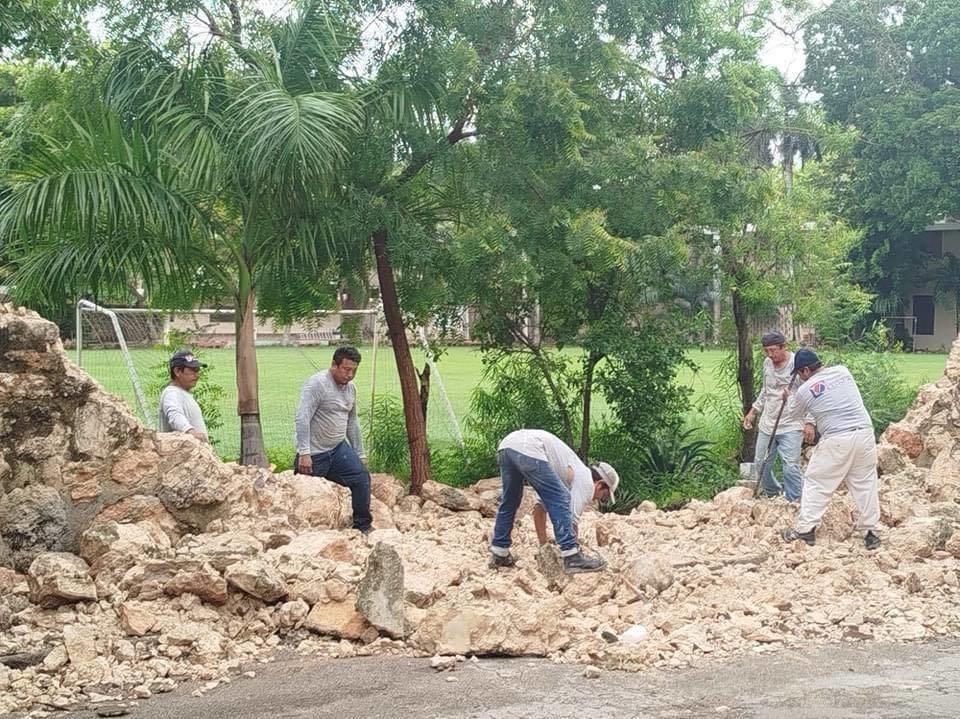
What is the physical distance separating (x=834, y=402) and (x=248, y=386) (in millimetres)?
5337

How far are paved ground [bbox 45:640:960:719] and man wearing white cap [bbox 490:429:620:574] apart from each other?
1378 mm

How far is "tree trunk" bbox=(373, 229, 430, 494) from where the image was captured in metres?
12.2

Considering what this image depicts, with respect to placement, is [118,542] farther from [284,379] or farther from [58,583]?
[284,379]

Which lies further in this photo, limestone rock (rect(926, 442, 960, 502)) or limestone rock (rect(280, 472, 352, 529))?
limestone rock (rect(926, 442, 960, 502))

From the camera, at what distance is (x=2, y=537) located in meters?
7.82

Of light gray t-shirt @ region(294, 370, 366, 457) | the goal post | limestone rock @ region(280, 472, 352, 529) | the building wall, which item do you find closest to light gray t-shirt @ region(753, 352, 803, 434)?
light gray t-shirt @ region(294, 370, 366, 457)

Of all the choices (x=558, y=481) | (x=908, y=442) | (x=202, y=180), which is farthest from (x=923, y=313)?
(x=558, y=481)

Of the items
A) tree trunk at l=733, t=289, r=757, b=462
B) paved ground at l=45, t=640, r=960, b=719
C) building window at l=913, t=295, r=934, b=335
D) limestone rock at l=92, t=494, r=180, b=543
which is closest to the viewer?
paved ground at l=45, t=640, r=960, b=719

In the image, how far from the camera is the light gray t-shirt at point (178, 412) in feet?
29.7

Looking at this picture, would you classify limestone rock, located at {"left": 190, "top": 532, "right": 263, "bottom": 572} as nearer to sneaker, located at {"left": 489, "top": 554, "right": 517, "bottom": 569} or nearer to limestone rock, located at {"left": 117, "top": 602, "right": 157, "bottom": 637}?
limestone rock, located at {"left": 117, "top": 602, "right": 157, "bottom": 637}

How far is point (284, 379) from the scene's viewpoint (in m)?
19.3

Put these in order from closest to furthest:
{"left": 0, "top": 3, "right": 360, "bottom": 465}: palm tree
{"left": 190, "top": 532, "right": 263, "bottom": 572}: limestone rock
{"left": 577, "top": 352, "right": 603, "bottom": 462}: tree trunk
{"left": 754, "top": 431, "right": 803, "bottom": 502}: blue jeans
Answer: {"left": 190, "top": 532, "right": 263, "bottom": 572}: limestone rock → {"left": 0, "top": 3, "right": 360, "bottom": 465}: palm tree → {"left": 754, "top": 431, "right": 803, "bottom": 502}: blue jeans → {"left": 577, "top": 352, "right": 603, "bottom": 462}: tree trunk

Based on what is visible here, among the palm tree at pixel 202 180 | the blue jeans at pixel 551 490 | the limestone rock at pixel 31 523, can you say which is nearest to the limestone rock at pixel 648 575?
the blue jeans at pixel 551 490

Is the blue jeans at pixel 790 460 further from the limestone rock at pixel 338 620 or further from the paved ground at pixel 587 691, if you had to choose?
the limestone rock at pixel 338 620
